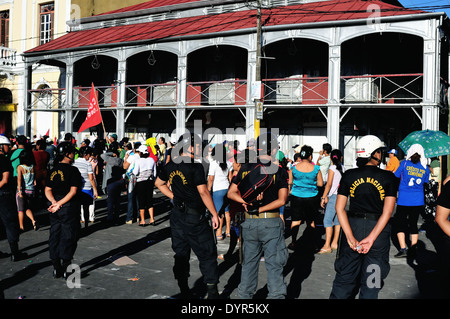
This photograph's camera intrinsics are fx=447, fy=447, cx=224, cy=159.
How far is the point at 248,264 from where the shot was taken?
4.52 meters

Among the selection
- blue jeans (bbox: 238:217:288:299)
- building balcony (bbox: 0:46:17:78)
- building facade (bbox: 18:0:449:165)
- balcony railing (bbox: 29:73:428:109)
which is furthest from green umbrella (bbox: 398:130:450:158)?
building balcony (bbox: 0:46:17:78)

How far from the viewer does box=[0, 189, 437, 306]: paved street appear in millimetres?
5336

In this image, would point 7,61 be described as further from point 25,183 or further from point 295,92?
point 25,183

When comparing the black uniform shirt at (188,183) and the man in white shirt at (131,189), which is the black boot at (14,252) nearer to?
the black uniform shirt at (188,183)

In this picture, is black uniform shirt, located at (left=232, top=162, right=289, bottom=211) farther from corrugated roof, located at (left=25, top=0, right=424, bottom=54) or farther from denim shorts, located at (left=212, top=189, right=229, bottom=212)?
corrugated roof, located at (left=25, top=0, right=424, bottom=54)

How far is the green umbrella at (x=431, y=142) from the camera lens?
Answer: 860 cm

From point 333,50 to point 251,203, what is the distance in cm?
1308

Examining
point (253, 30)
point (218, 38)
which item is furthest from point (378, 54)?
point (218, 38)

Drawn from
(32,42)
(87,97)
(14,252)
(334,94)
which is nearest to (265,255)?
(14,252)

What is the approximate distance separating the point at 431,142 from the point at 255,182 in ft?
18.8

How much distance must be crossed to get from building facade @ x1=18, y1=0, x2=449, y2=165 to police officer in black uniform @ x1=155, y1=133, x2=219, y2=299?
1178 cm

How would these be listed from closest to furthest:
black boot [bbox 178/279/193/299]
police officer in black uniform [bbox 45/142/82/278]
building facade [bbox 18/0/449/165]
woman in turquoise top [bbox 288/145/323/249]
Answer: black boot [bbox 178/279/193/299] < police officer in black uniform [bbox 45/142/82/278] < woman in turquoise top [bbox 288/145/323/249] < building facade [bbox 18/0/449/165]

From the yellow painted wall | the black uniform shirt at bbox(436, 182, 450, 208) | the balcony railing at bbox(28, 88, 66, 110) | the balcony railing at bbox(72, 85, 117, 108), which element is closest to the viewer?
the black uniform shirt at bbox(436, 182, 450, 208)
